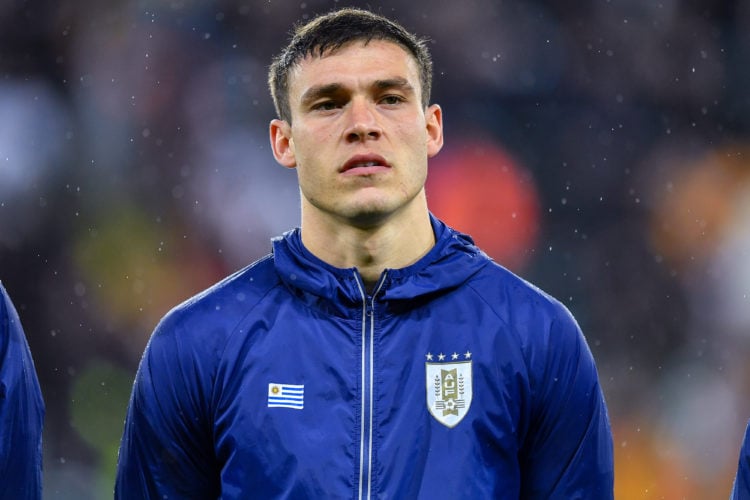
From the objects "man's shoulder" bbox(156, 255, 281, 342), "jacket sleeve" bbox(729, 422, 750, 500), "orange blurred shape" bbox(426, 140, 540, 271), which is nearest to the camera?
"man's shoulder" bbox(156, 255, 281, 342)

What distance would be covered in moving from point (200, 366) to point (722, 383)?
6.14 meters

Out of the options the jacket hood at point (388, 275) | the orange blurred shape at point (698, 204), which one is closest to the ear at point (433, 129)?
the jacket hood at point (388, 275)

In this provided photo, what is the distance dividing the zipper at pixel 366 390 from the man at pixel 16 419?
901 mm

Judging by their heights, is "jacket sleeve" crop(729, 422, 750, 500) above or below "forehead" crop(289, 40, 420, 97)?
below

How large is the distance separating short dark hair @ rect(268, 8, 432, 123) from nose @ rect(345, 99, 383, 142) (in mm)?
209

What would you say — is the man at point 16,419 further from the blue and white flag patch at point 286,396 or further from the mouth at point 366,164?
the mouth at point 366,164

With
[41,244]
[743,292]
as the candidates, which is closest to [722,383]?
[743,292]

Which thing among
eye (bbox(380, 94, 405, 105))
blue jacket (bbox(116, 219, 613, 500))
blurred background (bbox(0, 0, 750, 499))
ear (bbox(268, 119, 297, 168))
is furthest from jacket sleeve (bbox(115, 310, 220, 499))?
blurred background (bbox(0, 0, 750, 499))

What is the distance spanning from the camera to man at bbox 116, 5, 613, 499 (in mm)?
2861

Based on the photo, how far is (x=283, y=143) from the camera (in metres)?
3.25

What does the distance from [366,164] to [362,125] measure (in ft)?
0.33

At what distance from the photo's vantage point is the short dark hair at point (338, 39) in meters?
3.14

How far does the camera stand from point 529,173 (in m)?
8.49

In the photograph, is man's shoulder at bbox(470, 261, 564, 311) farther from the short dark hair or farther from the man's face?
the short dark hair
